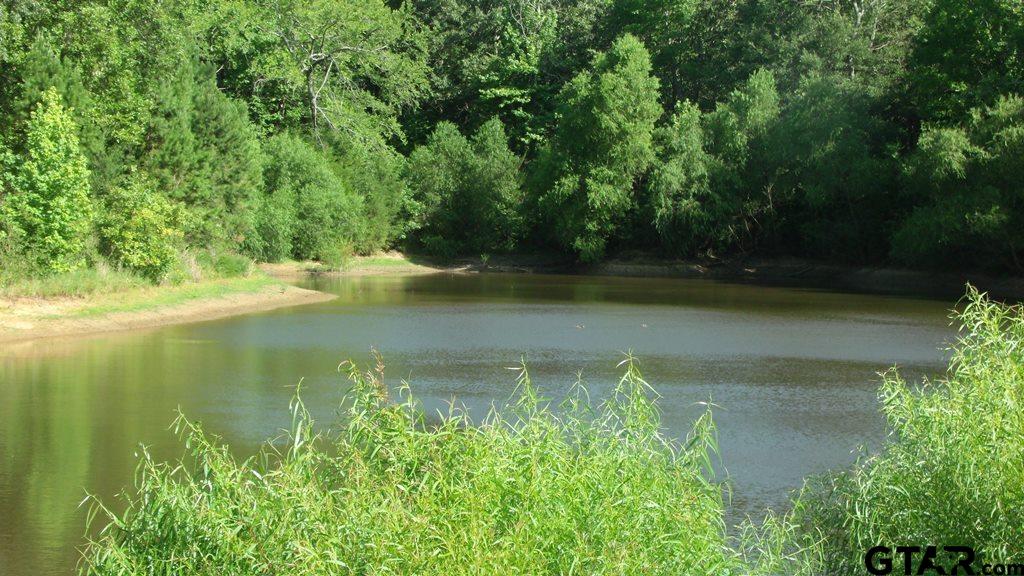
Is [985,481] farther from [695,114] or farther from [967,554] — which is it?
[695,114]

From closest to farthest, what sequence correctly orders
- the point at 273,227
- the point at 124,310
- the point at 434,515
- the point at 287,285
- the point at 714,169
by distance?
the point at 434,515, the point at 124,310, the point at 287,285, the point at 273,227, the point at 714,169

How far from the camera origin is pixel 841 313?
3080cm

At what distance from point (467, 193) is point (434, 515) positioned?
159 feet

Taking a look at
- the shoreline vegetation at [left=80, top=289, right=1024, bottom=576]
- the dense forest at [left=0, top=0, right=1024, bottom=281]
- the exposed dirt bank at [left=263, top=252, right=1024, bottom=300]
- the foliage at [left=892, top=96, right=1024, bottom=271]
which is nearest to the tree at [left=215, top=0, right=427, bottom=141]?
the dense forest at [left=0, top=0, right=1024, bottom=281]

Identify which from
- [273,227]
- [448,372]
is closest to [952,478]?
[448,372]

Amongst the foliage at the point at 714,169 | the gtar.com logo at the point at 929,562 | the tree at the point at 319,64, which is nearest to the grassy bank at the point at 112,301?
the tree at the point at 319,64

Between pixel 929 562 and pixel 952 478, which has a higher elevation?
pixel 952 478

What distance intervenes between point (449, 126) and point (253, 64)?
37.8 feet

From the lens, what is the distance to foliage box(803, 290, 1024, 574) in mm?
6868

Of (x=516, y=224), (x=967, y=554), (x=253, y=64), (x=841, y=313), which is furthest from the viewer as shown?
(x=516, y=224)

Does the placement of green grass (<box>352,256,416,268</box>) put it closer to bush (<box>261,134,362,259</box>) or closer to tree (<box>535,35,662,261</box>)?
bush (<box>261,134,362,259</box>)

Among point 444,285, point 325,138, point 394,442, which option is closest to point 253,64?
point 325,138

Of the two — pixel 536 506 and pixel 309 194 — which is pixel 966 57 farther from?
pixel 536 506

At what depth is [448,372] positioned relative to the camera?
18.7 meters
